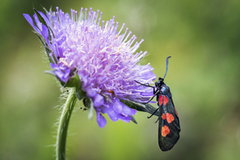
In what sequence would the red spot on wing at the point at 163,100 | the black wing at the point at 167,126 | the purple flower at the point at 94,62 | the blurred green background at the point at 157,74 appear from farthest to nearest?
the blurred green background at the point at 157,74
the red spot on wing at the point at 163,100
the black wing at the point at 167,126
the purple flower at the point at 94,62

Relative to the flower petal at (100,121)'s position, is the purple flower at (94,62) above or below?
above

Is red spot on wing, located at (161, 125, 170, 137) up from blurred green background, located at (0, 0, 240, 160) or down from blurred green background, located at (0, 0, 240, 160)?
down

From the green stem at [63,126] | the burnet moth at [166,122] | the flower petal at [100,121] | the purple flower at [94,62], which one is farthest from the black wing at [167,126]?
the green stem at [63,126]

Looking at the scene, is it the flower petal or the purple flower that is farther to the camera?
the purple flower

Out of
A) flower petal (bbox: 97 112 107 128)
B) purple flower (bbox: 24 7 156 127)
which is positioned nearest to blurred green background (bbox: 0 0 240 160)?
purple flower (bbox: 24 7 156 127)

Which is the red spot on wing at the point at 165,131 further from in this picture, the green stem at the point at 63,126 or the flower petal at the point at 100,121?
the green stem at the point at 63,126

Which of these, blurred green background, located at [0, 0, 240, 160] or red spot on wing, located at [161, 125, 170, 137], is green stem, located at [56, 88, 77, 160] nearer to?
red spot on wing, located at [161, 125, 170, 137]

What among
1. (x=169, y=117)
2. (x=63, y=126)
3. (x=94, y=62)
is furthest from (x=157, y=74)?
(x=63, y=126)
